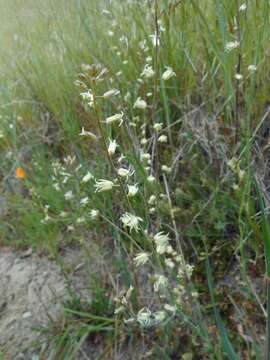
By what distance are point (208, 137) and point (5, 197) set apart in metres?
1.29

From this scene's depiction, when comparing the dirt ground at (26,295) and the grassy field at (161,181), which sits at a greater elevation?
the grassy field at (161,181)

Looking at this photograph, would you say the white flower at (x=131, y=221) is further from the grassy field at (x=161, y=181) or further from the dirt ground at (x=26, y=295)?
the dirt ground at (x=26, y=295)

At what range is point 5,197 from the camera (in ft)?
7.83

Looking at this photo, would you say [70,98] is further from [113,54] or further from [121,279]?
[121,279]

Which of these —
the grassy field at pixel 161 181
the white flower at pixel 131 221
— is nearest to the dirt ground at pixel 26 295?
the grassy field at pixel 161 181

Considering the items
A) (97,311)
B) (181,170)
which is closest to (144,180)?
(181,170)

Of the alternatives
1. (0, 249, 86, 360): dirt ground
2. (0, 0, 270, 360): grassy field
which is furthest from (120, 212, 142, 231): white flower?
(0, 249, 86, 360): dirt ground

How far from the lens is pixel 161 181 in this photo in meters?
1.72

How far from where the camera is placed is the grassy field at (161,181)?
4.45 feet

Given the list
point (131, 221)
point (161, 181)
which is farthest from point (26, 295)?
point (131, 221)

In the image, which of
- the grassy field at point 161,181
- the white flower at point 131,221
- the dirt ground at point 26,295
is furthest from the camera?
the dirt ground at point 26,295

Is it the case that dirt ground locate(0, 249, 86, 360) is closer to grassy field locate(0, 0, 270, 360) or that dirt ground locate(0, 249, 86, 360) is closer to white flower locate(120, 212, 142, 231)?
grassy field locate(0, 0, 270, 360)

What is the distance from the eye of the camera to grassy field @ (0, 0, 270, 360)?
1.36 m

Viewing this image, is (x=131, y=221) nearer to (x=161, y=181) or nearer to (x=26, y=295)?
Result: (x=161, y=181)
